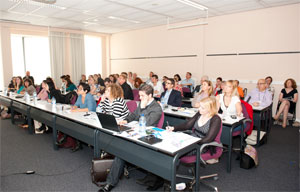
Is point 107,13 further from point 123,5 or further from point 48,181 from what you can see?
point 48,181

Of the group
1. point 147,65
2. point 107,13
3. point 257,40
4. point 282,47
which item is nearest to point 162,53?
point 147,65

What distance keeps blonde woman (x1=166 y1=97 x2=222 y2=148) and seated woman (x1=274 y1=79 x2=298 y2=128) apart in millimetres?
4416

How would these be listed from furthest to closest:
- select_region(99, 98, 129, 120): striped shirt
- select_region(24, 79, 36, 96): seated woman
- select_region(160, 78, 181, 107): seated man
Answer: select_region(24, 79, 36, 96): seated woman → select_region(160, 78, 181, 107): seated man → select_region(99, 98, 129, 120): striped shirt

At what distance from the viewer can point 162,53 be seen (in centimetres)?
973

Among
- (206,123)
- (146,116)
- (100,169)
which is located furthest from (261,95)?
(100,169)

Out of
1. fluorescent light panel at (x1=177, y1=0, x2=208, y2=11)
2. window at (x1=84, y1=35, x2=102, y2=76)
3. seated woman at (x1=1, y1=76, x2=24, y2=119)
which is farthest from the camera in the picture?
window at (x1=84, y1=35, x2=102, y2=76)

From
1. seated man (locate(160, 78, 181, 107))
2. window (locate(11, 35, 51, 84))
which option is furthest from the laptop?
window (locate(11, 35, 51, 84))

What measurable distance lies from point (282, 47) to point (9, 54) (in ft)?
33.9

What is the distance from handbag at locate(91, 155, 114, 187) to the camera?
2992 millimetres

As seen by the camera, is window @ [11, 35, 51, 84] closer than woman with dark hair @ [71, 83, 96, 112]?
No

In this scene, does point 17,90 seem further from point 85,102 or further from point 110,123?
point 110,123

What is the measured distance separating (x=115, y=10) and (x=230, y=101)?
4.78 metres

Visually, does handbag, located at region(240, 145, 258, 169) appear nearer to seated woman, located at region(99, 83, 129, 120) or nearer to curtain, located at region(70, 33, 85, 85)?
seated woman, located at region(99, 83, 129, 120)

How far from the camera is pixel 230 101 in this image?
4.19 m
